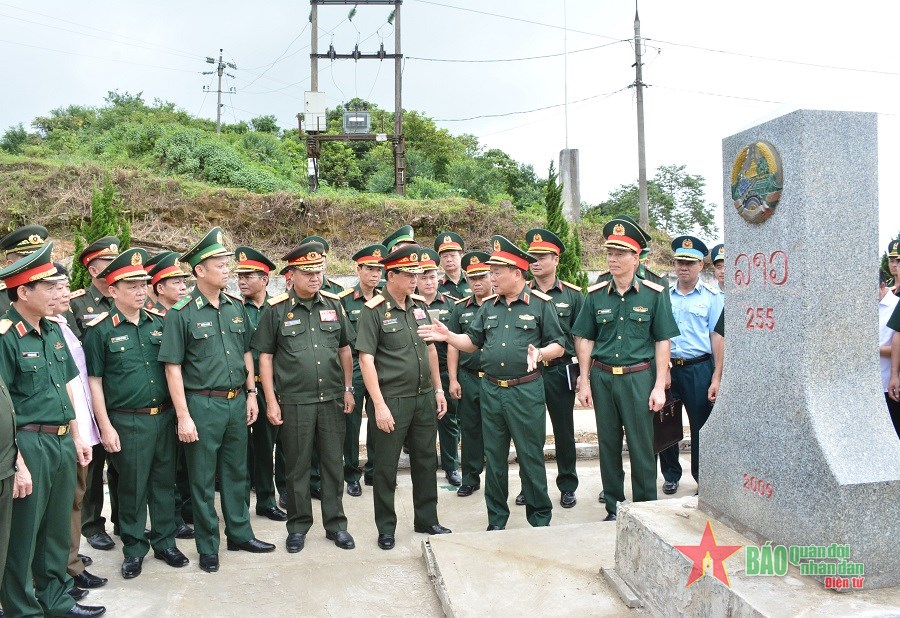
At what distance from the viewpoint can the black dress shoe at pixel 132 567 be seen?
4.18m

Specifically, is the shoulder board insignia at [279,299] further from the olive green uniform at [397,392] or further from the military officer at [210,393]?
the olive green uniform at [397,392]

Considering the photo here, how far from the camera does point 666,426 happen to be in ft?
16.3

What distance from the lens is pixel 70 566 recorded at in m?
3.92

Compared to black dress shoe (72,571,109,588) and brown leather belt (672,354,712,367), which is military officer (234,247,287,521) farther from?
brown leather belt (672,354,712,367)

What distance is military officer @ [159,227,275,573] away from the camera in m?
4.29

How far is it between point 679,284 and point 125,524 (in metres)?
4.57

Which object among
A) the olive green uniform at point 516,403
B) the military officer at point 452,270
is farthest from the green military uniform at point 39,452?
the military officer at point 452,270

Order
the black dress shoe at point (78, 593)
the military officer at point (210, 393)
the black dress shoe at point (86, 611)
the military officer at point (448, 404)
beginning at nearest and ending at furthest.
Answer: the black dress shoe at point (86, 611) → the black dress shoe at point (78, 593) → the military officer at point (210, 393) → the military officer at point (448, 404)

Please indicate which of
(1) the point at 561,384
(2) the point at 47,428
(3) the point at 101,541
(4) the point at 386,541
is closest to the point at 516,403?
(1) the point at 561,384

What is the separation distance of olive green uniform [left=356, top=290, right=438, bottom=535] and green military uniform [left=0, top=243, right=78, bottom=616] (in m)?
1.79

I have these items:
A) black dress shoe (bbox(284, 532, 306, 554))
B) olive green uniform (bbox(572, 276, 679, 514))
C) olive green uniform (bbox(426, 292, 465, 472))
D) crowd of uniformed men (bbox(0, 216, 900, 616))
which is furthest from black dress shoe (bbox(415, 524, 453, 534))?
olive green uniform (bbox(426, 292, 465, 472))

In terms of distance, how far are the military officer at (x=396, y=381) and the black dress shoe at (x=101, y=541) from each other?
1842 millimetres

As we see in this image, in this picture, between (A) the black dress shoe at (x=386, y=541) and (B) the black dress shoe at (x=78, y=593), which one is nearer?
(B) the black dress shoe at (x=78, y=593)

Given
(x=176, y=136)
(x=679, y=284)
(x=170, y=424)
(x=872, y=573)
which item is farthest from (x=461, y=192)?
(x=872, y=573)
